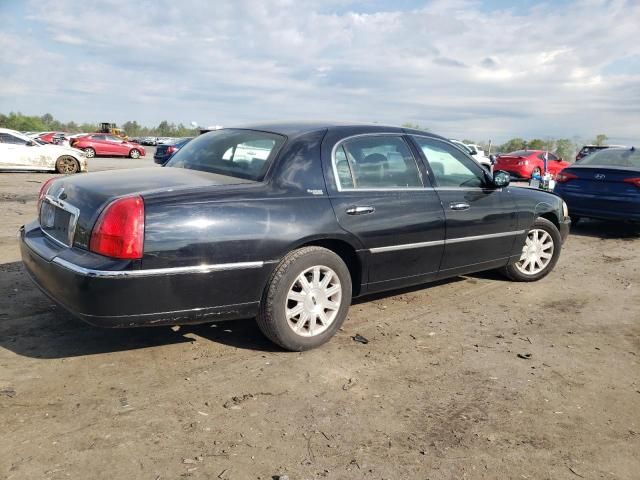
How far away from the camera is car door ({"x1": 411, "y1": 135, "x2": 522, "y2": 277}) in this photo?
4.80 metres

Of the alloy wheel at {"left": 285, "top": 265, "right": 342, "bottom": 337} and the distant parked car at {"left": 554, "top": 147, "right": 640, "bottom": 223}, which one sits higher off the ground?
the distant parked car at {"left": 554, "top": 147, "right": 640, "bottom": 223}

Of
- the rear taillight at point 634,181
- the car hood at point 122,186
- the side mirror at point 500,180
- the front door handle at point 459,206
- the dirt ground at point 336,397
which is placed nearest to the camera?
A: the dirt ground at point 336,397

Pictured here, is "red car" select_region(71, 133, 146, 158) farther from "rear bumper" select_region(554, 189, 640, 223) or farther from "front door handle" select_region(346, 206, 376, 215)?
"front door handle" select_region(346, 206, 376, 215)

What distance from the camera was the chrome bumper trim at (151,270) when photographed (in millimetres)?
3154

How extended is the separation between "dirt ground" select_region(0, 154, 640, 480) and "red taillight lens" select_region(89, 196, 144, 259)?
812mm

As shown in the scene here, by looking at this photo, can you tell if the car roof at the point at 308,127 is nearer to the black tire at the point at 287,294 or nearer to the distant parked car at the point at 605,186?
the black tire at the point at 287,294

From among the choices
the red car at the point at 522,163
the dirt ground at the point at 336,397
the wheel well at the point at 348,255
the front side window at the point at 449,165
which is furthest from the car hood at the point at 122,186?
the red car at the point at 522,163

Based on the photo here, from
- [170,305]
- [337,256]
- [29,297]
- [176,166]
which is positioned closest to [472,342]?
[337,256]

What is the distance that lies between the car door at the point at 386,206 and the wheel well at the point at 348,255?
0.08m

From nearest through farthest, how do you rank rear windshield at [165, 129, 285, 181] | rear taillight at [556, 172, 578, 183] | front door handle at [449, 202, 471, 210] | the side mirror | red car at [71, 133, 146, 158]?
rear windshield at [165, 129, 285, 181] → front door handle at [449, 202, 471, 210] → the side mirror → rear taillight at [556, 172, 578, 183] → red car at [71, 133, 146, 158]

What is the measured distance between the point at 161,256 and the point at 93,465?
1177mm

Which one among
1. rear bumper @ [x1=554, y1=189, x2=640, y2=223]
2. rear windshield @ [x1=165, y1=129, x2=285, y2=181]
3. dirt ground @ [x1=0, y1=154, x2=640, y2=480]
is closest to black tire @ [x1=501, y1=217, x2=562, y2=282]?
dirt ground @ [x1=0, y1=154, x2=640, y2=480]

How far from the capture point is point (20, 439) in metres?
2.70

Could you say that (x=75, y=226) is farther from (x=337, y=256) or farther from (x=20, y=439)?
(x=337, y=256)
